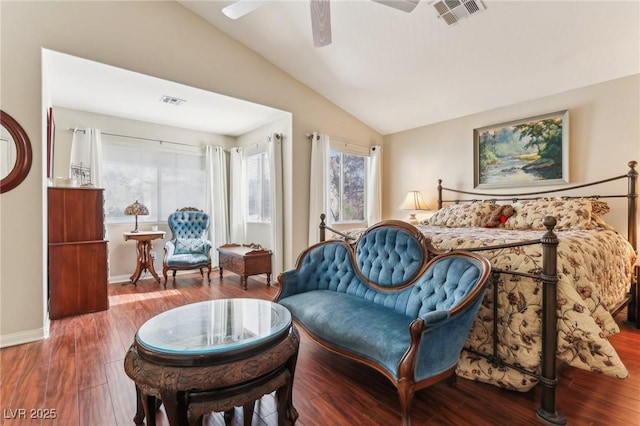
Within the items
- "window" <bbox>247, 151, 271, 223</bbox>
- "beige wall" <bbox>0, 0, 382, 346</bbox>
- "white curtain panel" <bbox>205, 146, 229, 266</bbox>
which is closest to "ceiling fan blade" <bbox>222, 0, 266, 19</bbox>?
"beige wall" <bbox>0, 0, 382, 346</bbox>

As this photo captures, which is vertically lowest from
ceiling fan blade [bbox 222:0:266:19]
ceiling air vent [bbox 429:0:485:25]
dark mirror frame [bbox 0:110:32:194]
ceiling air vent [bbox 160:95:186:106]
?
dark mirror frame [bbox 0:110:32:194]

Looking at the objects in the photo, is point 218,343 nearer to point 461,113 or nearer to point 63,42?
point 63,42

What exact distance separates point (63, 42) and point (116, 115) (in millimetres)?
2037

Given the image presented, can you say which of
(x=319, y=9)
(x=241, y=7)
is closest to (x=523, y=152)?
(x=319, y=9)

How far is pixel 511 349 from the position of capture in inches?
72.0

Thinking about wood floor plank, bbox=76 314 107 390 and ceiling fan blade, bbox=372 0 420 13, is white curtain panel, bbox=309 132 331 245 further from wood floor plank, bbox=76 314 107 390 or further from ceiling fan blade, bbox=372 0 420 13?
wood floor plank, bbox=76 314 107 390

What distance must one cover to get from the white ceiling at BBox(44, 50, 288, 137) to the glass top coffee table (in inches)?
116

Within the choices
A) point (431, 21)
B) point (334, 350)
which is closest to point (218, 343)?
point (334, 350)

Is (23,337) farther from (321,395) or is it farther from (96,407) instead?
(321,395)

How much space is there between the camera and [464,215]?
A: 3602 mm

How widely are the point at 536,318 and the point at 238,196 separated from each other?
4.95m

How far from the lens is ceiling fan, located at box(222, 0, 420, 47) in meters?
2.18

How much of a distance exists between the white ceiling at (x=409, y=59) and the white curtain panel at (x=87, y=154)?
383mm

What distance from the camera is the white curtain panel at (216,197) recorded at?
18.1 feet
